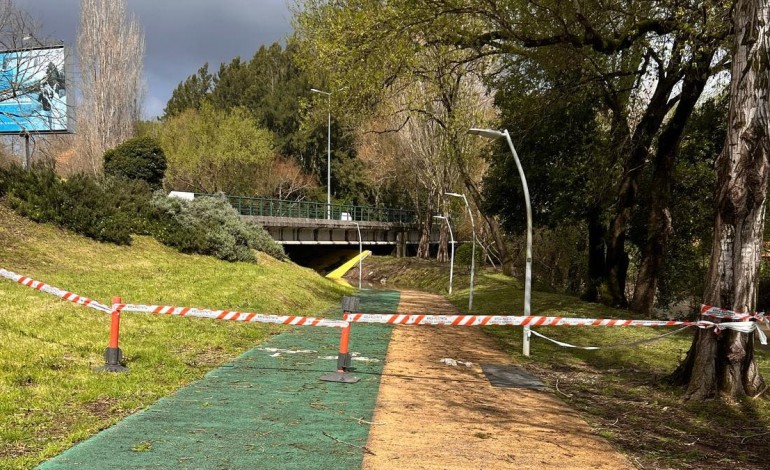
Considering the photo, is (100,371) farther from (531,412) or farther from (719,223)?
(719,223)

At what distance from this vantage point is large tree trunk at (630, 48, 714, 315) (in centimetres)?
1441

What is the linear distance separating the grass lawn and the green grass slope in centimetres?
514

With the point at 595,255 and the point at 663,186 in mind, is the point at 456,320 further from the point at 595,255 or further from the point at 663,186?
the point at 595,255

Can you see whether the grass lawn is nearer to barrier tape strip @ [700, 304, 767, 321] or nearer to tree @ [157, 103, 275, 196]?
barrier tape strip @ [700, 304, 767, 321]

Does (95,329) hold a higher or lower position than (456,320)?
lower

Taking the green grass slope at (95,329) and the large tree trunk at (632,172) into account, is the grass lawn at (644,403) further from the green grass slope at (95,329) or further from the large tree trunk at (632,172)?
the green grass slope at (95,329)

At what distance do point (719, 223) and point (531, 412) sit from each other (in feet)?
10.7

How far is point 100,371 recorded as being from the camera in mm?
7000

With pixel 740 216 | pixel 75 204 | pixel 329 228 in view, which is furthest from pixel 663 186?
pixel 329 228

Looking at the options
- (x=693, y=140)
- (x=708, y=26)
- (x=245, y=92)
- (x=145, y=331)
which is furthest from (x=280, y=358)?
(x=245, y=92)

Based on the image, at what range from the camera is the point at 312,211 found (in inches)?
1678

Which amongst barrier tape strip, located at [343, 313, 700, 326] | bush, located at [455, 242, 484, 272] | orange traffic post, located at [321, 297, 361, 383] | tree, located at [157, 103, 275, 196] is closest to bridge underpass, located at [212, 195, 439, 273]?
bush, located at [455, 242, 484, 272]

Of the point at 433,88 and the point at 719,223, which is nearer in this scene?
the point at 719,223

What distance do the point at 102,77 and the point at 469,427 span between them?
43199mm
